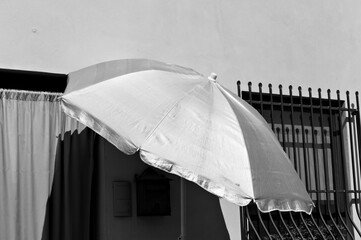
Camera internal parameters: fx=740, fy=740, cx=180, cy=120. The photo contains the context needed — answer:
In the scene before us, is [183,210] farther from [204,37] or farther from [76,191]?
[204,37]

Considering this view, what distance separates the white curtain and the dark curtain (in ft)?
0.26

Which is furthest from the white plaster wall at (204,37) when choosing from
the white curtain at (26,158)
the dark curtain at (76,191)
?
the dark curtain at (76,191)

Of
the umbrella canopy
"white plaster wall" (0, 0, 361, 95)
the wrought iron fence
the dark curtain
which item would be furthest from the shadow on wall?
the wrought iron fence

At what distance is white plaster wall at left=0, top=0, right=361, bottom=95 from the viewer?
6.76 metres

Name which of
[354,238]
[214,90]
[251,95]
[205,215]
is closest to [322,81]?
[251,95]

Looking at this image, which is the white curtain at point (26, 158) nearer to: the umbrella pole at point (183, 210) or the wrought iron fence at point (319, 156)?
the umbrella pole at point (183, 210)

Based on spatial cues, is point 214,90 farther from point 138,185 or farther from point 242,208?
point 242,208

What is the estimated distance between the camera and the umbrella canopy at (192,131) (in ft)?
17.9

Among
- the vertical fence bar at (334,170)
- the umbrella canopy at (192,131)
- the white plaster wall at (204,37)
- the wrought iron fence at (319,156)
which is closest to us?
the umbrella canopy at (192,131)

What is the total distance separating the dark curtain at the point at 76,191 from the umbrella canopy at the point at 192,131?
856 millimetres

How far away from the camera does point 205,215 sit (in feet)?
23.8

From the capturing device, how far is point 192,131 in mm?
5609

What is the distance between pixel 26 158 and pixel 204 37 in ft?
7.81

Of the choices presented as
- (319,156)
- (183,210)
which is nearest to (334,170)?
(319,156)
